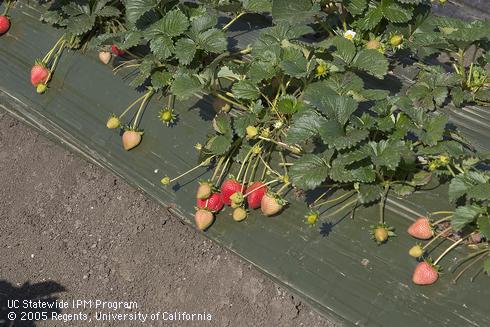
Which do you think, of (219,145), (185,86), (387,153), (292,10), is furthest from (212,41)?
(387,153)

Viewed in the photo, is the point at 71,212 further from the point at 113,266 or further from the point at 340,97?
the point at 340,97

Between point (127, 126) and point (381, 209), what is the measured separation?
119 centimetres

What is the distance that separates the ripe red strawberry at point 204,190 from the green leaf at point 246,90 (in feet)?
1.17

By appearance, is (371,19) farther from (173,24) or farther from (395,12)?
(173,24)

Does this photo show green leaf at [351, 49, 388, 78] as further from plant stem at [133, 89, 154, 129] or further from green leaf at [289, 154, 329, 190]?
plant stem at [133, 89, 154, 129]

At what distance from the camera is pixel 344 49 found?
2639 millimetres

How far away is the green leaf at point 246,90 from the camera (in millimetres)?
2555

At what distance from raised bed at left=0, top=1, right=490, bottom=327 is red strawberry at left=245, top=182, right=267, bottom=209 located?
0.08m

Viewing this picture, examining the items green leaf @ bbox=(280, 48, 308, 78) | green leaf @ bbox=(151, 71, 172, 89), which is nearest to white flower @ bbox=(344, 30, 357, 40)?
green leaf @ bbox=(280, 48, 308, 78)

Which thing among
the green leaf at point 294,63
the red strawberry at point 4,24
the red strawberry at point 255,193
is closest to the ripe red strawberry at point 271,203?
the red strawberry at point 255,193

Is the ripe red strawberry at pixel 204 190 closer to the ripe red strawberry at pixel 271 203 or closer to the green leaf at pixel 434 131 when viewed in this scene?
the ripe red strawberry at pixel 271 203

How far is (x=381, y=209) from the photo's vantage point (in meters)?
2.31

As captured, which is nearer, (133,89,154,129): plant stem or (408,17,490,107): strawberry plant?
(408,17,490,107): strawberry plant

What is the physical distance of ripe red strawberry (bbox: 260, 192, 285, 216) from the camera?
242 cm
